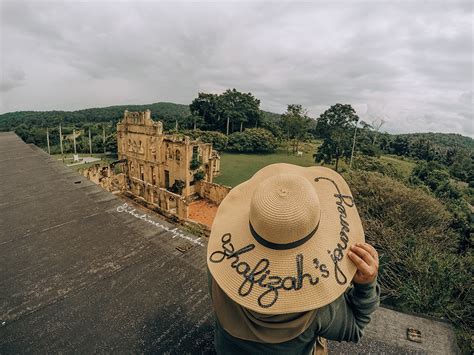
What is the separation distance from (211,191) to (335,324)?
699 inches

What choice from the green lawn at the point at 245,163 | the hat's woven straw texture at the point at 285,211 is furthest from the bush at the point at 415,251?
the green lawn at the point at 245,163

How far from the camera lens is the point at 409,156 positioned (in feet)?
151

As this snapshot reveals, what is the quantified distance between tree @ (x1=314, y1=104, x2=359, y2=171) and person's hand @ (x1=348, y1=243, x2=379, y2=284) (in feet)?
93.4

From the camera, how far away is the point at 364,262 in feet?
4.58

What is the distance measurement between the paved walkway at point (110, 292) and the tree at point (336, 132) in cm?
2620

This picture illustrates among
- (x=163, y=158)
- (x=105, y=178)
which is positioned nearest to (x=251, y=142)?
(x=163, y=158)

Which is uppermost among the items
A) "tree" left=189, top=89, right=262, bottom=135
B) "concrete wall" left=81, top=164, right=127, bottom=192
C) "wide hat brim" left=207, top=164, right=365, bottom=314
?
"tree" left=189, top=89, right=262, bottom=135

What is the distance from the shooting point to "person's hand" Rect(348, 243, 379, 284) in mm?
1389

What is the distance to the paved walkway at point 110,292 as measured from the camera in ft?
8.46

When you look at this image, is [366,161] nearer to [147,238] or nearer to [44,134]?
[147,238]

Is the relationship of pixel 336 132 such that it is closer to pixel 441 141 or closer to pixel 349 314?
pixel 349 314

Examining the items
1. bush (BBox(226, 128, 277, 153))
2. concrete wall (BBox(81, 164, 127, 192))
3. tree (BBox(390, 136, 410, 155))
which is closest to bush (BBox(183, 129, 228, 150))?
bush (BBox(226, 128, 277, 153))

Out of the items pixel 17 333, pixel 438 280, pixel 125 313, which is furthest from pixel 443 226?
pixel 17 333

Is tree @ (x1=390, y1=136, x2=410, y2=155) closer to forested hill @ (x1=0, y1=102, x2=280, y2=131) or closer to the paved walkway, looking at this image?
forested hill @ (x1=0, y1=102, x2=280, y2=131)
